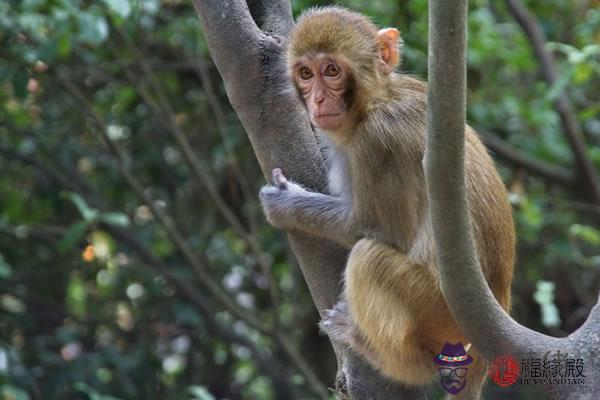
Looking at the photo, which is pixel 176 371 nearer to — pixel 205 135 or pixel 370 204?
pixel 205 135

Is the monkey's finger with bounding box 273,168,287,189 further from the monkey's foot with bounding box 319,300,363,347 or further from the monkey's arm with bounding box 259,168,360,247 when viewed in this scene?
the monkey's foot with bounding box 319,300,363,347

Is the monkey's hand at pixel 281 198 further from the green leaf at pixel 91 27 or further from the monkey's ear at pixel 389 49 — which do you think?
the green leaf at pixel 91 27

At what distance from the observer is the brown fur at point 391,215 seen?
441cm

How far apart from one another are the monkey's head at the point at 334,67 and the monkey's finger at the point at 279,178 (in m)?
0.51

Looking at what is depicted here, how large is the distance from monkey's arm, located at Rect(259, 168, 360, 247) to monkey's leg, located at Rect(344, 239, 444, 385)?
0.42 feet

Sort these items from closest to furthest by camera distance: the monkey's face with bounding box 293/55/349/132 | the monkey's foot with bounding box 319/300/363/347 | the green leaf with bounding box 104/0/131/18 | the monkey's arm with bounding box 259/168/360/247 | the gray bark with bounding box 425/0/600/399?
the gray bark with bounding box 425/0/600/399 < the monkey's foot with bounding box 319/300/363/347 < the monkey's arm with bounding box 259/168/360/247 < the monkey's face with bounding box 293/55/349/132 < the green leaf with bounding box 104/0/131/18

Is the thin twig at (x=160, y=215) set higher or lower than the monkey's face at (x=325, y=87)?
lower

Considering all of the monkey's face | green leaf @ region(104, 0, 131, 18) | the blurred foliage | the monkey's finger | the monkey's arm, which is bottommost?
the blurred foliage

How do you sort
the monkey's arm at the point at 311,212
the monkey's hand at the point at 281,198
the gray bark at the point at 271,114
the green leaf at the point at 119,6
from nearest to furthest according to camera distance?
the gray bark at the point at 271,114
the monkey's hand at the point at 281,198
the monkey's arm at the point at 311,212
the green leaf at the point at 119,6

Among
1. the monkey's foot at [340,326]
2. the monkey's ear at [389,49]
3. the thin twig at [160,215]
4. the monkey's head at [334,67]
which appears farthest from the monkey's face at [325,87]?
the thin twig at [160,215]

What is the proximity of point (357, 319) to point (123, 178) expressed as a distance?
4315 millimetres

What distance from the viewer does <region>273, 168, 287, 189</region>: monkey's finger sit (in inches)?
164

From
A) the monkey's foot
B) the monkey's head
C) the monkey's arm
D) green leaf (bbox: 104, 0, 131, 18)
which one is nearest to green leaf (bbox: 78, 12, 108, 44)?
green leaf (bbox: 104, 0, 131, 18)

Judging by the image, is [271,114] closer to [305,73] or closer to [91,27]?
[305,73]
